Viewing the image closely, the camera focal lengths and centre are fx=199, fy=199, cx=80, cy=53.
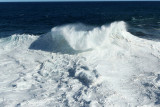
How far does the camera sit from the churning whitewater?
558 cm

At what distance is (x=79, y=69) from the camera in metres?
7.59

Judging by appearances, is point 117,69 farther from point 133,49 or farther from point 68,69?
point 133,49

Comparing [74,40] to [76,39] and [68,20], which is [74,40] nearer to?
[76,39]

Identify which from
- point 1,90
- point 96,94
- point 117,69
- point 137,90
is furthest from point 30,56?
point 137,90

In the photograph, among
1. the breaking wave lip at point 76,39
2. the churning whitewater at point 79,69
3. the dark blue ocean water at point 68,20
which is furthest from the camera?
the dark blue ocean water at point 68,20

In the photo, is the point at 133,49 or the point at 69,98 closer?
the point at 69,98

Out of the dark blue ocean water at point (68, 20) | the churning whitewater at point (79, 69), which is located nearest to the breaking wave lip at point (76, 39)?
the churning whitewater at point (79, 69)

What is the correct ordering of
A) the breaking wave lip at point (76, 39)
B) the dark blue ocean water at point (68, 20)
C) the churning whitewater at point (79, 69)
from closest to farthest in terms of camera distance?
the churning whitewater at point (79, 69) → the breaking wave lip at point (76, 39) → the dark blue ocean water at point (68, 20)

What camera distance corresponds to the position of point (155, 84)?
6.25m

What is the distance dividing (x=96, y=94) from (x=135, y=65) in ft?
10.1

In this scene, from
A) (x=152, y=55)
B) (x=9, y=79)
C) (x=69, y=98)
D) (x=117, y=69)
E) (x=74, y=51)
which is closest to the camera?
→ (x=69, y=98)

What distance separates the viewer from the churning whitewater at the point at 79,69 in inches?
220

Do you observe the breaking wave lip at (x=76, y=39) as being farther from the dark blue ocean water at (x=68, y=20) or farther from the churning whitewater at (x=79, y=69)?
the dark blue ocean water at (x=68, y=20)

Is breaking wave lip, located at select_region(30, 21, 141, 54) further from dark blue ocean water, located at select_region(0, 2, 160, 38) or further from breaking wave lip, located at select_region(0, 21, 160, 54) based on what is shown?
dark blue ocean water, located at select_region(0, 2, 160, 38)
